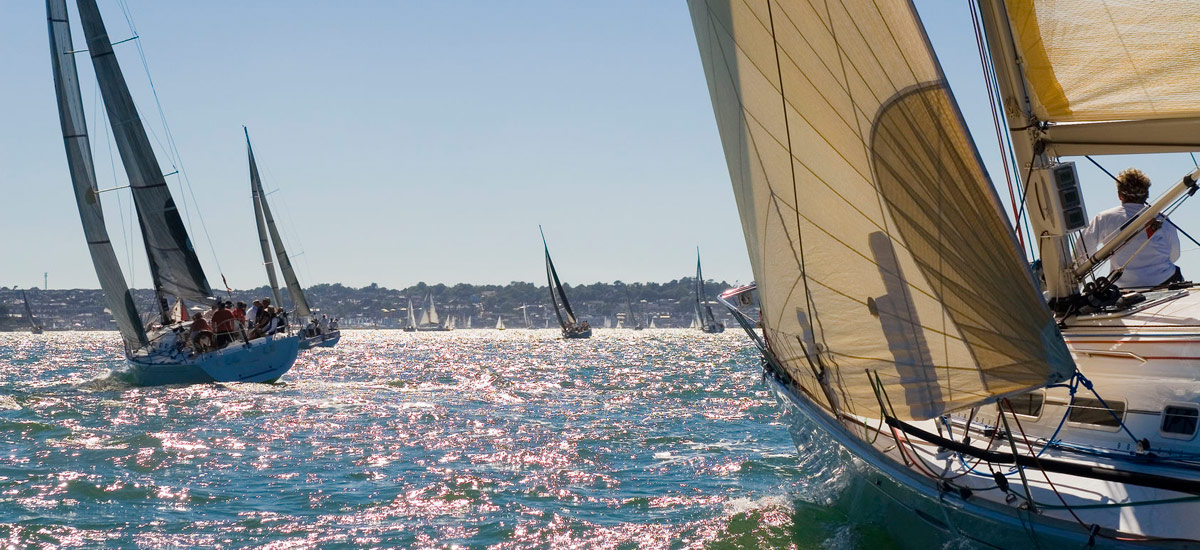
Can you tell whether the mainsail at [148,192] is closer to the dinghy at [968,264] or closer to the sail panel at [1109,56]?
the dinghy at [968,264]

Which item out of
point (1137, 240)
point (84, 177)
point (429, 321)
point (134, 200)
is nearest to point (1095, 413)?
point (1137, 240)

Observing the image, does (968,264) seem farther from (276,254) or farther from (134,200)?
(276,254)

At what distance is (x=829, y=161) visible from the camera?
508cm

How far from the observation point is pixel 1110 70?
6086 mm

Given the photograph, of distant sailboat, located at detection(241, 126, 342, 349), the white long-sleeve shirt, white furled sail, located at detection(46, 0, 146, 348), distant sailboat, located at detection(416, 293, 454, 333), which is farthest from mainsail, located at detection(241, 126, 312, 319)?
distant sailboat, located at detection(416, 293, 454, 333)

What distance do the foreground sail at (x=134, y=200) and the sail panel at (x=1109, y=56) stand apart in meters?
17.5

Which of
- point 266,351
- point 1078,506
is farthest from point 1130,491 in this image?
point 266,351

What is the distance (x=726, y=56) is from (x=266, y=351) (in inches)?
662

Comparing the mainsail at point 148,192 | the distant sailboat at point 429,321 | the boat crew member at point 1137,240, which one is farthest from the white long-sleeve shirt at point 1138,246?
the distant sailboat at point 429,321

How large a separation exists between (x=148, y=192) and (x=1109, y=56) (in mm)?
20853

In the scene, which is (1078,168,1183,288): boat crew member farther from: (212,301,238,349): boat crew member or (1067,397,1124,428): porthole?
(212,301,238,349): boat crew member

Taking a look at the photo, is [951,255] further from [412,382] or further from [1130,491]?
[412,382]

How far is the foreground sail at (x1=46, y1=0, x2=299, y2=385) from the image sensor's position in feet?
70.7

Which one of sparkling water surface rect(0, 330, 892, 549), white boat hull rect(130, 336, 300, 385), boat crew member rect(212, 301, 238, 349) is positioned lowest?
sparkling water surface rect(0, 330, 892, 549)
